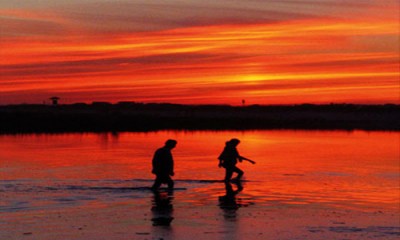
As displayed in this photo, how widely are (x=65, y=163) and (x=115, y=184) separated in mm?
8722

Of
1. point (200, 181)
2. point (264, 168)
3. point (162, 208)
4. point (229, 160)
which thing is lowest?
point (162, 208)

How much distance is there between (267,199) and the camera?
20562 millimetres

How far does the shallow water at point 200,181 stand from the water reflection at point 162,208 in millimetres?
25

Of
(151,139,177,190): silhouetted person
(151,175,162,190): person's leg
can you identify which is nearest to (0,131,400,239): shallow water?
(151,175,162,190): person's leg

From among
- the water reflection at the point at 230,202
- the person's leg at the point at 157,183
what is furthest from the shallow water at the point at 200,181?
the person's leg at the point at 157,183

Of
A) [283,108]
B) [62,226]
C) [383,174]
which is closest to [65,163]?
[383,174]

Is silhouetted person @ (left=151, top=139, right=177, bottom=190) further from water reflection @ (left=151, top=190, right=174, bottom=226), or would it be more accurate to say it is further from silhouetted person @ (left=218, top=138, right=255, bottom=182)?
silhouetted person @ (left=218, top=138, right=255, bottom=182)

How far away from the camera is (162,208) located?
60.8ft

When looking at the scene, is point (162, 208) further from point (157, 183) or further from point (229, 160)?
point (229, 160)

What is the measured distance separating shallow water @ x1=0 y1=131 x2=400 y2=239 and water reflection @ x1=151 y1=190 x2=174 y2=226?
0.02 m

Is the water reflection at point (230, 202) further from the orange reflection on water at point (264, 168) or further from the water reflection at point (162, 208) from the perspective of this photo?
the water reflection at point (162, 208)

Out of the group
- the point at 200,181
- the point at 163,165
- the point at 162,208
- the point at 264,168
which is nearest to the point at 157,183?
the point at 163,165

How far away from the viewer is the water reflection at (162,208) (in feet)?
54.0

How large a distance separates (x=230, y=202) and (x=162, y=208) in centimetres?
198
